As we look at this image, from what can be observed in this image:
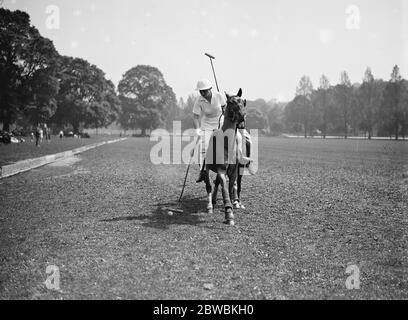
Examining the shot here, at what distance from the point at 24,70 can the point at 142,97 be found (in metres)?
46.4

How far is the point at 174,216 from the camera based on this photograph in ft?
28.0

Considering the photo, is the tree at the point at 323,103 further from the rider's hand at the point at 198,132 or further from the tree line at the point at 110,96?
the rider's hand at the point at 198,132

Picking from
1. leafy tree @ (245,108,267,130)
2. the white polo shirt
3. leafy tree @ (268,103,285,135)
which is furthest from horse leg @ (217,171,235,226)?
leafy tree @ (245,108,267,130)

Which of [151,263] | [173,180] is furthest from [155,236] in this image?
[173,180]

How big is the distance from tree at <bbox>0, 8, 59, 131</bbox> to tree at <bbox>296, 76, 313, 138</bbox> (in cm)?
9118

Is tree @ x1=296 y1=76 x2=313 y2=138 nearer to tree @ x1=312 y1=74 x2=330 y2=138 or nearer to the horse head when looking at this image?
tree @ x1=312 y1=74 x2=330 y2=138

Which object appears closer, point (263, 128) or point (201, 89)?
point (201, 89)

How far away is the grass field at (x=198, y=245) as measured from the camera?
446cm

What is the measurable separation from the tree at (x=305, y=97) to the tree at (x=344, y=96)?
50.6ft

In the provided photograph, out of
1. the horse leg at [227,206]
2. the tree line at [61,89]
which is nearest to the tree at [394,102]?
the tree line at [61,89]

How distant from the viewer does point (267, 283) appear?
15.1 feet

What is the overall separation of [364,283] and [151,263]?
10.4ft

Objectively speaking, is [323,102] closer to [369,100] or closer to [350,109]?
[350,109]
